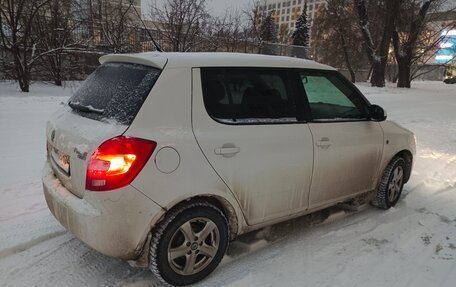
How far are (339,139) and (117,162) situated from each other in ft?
7.04

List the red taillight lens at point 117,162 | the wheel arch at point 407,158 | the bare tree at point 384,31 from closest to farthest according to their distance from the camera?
the red taillight lens at point 117,162
the wheel arch at point 407,158
the bare tree at point 384,31

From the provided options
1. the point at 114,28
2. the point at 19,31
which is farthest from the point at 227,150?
the point at 114,28

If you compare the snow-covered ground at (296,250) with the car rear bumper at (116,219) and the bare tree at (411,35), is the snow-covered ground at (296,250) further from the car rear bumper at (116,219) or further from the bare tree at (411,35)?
the bare tree at (411,35)

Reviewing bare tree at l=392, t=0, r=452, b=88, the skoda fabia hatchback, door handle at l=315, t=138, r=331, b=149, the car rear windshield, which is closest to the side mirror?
the skoda fabia hatchback

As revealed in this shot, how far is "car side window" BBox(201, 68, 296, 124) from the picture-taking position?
3.13 metres

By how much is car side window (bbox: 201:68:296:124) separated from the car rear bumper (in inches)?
33.5

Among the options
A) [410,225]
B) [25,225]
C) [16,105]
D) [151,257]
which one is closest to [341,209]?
[410,225]

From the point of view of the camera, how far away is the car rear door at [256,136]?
3062 millimetres

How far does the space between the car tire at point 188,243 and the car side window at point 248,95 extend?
731 millimetres

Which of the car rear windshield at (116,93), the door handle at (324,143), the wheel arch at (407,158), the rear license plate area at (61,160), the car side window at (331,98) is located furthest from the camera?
the wheel arch at (407,158)

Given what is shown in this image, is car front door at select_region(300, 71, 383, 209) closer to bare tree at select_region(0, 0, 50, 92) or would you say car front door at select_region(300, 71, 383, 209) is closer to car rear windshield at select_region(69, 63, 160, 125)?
car rear windshield at select_region(69, 63, 160, 125)

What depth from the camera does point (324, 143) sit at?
3.74m

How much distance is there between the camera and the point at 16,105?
10516 millimetres

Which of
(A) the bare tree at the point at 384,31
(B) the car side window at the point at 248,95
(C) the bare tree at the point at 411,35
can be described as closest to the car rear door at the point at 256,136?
(B) the car side window at the point at 248,95
